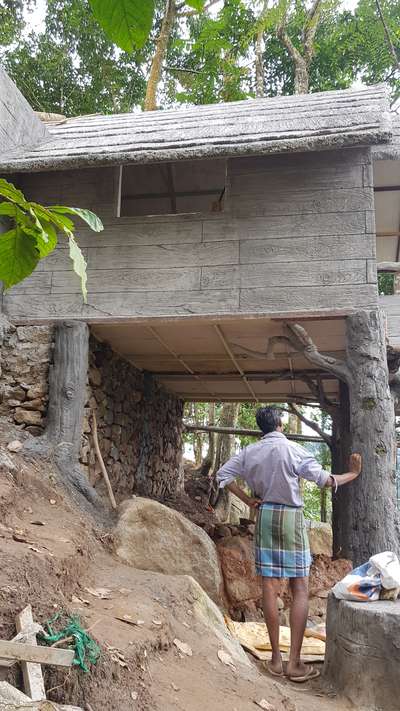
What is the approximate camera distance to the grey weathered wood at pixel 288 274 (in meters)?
5.78

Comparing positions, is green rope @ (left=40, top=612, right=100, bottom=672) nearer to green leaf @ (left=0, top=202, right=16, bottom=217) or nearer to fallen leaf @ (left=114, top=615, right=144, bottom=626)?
fallen leaf @ (left=114, top=615, right=144, bottom=626)

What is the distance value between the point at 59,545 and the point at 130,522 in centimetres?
115

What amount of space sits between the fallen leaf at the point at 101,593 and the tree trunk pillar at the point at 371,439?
252 centimetres

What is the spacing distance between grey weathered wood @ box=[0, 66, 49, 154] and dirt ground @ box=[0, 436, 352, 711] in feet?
13.3

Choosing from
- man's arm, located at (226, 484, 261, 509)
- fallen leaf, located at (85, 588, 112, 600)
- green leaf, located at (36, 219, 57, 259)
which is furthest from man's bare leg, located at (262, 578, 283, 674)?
green leaf, located at (36, 219, 57, 259)

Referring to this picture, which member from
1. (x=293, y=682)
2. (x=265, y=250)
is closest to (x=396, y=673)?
(x=293, y=682)

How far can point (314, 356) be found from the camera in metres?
6.06

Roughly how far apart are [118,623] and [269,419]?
6.26 ft

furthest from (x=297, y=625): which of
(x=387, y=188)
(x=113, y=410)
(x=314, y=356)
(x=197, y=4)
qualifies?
(x=387, y=188)

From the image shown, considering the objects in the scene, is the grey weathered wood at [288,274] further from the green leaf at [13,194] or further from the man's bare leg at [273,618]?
the green leaf at [13,194]

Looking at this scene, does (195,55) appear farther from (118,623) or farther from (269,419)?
(118,623)

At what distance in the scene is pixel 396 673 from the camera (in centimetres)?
349

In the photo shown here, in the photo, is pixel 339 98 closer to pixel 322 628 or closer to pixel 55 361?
pixel 55 361

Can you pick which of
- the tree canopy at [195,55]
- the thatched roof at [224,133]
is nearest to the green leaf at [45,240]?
the thatched roof at [224,133]
